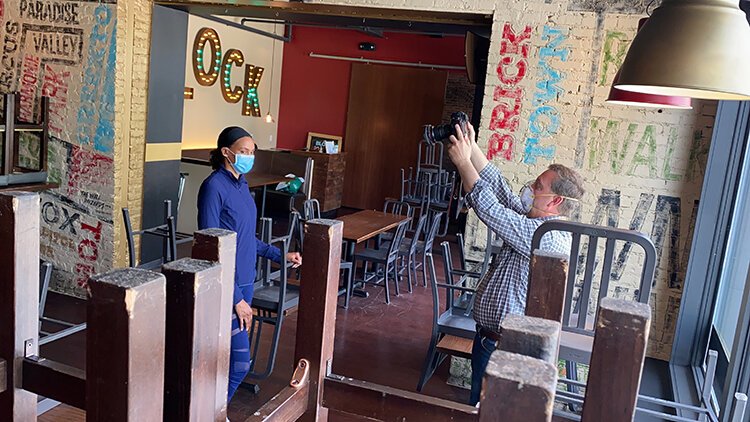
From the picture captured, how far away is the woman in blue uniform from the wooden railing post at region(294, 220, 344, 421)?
173 cm

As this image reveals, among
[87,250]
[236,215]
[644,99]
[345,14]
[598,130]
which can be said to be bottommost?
[87,250]

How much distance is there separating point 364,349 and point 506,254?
7.71ft

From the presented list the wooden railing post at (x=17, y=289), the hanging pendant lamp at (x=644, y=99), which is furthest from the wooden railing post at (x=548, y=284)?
the hanging pendant lamp at (x=644, y=99)

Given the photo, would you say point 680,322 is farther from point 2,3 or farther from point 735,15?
point 2,3

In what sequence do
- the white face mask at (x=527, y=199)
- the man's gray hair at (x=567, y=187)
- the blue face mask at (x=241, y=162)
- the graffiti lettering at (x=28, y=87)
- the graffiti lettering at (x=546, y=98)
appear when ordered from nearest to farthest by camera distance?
the man's gray hair at (x=567, y=187), the white face mask at (x=527, y=199), the blue face mask at (x=241, y=162), the graffiti lettering at (x=546, y=98), the graffiti lettering at (x=28, y=87)

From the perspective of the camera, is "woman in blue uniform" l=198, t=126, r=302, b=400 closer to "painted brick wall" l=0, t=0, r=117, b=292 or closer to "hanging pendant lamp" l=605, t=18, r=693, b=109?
"hanging pendant lamp" l=605, t=18, r=693, b=109

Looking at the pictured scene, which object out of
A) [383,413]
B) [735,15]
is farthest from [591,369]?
[735,15]

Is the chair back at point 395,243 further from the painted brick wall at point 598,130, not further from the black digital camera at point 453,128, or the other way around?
the black digital camera at point 453,128

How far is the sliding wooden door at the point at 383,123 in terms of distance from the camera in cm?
1013

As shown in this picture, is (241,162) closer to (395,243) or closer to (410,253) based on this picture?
(395,243)

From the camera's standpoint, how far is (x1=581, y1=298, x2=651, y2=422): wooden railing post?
63 centimetres

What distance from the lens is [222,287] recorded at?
72 cm

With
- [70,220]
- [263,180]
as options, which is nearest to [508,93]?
[70,220]

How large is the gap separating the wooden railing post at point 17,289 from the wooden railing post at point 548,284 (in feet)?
2.21
